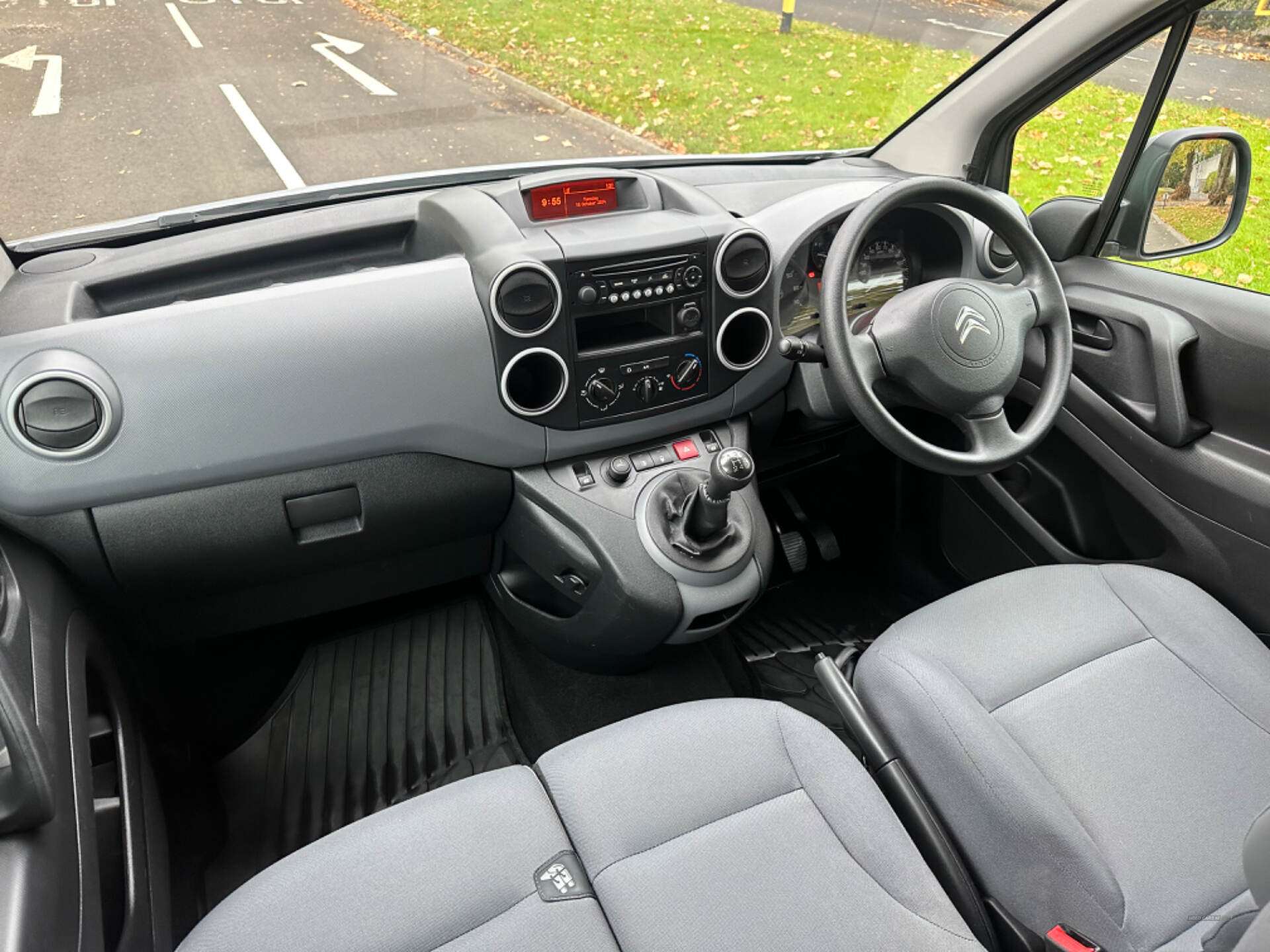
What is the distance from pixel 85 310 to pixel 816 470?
5.71 ft

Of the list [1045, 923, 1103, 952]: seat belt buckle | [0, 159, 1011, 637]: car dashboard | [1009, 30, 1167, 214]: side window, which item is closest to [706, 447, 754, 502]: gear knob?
[0, 159, 1011, 637]: car dashboard

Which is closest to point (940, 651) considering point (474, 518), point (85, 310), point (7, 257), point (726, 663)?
point (726, 663)

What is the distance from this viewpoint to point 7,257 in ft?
5.43

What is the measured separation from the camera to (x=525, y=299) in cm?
160

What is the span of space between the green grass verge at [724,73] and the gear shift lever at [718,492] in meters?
1.10

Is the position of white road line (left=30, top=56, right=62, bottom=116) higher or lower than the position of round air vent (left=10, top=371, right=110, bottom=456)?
higher

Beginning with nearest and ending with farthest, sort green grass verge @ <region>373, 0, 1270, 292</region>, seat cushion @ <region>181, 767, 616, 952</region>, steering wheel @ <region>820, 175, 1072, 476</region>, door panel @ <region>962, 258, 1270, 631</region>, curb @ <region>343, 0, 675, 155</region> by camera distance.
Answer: seat cushion @ <region>181, 767, 616, 952</region>, steering wheel @ <region>820, 175, 1072, 476</region>, door panel @ <region>962, 258, 1270, 631</region>, curb @ <region>343, 0, 675, 155</region>, green grass verge @ <region>373, 0, 1270, 292</region>

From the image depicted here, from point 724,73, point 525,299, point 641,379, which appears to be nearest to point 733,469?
point 641,379

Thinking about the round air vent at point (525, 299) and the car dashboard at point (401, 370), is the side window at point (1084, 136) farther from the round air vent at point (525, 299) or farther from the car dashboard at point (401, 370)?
the round air vent at point (525, 299)

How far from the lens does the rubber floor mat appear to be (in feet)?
6.21

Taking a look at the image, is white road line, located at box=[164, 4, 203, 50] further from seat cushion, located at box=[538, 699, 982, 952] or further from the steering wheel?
seat cushion, located at box=[538, 699, 982, 952]

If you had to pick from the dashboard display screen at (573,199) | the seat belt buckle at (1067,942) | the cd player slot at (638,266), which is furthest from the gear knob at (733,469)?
the seat belt buckle at (1067,942)

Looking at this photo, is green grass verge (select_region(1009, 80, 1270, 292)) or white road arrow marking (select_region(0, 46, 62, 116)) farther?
green grass verge (select_region(1009, 80, 1270, 292))

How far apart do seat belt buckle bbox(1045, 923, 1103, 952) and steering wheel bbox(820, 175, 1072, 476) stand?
2.28ft
